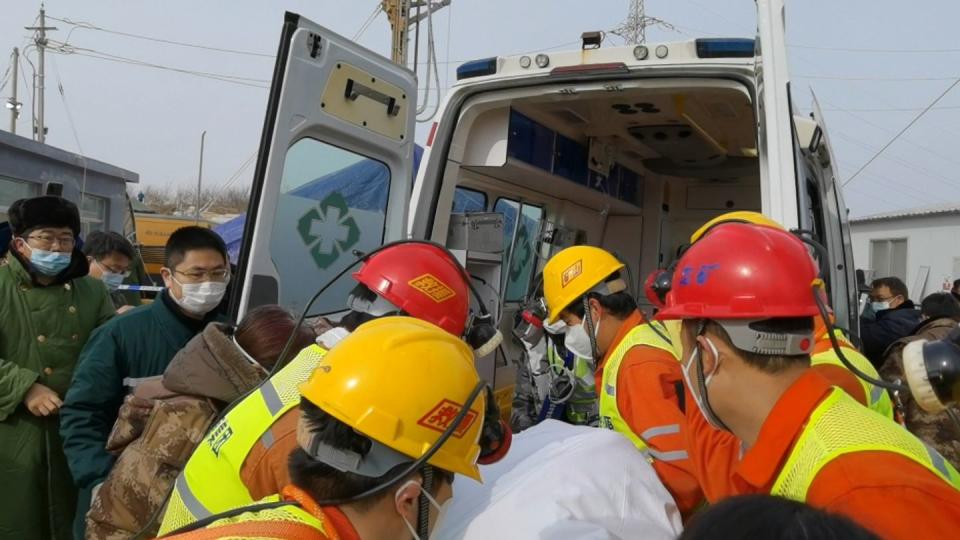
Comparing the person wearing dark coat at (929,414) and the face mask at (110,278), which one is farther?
the face mask at (110,278)

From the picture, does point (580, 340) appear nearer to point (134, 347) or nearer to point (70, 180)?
point (134, 347)

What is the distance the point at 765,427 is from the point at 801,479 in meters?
0.15

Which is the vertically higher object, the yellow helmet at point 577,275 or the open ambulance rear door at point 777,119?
the open ambulance rear door at point 777,119

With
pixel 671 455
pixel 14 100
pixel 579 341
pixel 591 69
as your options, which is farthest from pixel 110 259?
pixel 14 100

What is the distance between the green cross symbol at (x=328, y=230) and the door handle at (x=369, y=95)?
1.41 feet

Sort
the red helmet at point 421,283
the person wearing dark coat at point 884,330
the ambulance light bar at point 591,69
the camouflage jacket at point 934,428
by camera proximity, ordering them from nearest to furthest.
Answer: the red helmet at point 421,283
the ambulance light bar at point 591,69
the camouflage jacket at point 934,428
the person wearing dark coat at point 884,330

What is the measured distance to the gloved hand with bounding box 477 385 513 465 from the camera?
4.81 feet

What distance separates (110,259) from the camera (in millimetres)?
6254

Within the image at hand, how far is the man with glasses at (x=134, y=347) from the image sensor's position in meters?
2.72

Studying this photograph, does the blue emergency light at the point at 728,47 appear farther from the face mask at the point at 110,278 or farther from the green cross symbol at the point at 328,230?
the face mask at the point at 110,278

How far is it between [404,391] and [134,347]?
2062 mm

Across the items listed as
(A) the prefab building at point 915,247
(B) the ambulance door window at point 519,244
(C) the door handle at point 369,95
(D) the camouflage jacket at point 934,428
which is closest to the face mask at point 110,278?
(B) the ambulance door window at point 519,244

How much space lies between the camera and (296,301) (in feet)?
10.3

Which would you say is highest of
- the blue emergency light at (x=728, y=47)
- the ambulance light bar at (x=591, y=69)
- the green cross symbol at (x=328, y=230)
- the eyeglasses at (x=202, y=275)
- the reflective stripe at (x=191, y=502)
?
the blue emergency light at (x=728, y=47)
